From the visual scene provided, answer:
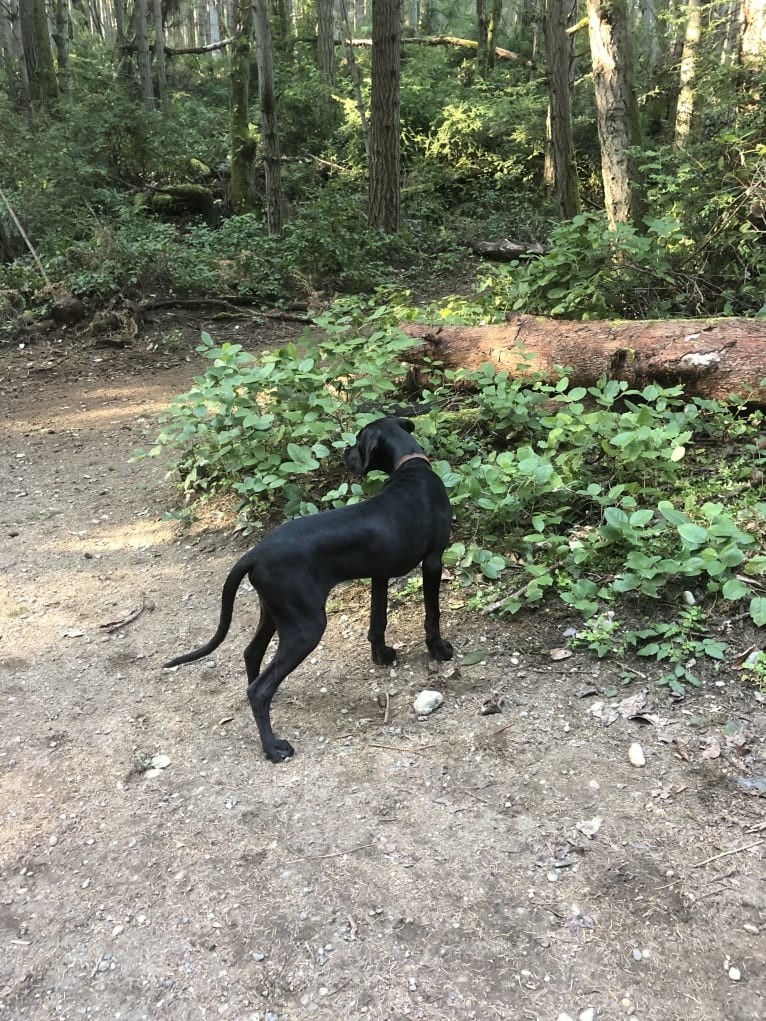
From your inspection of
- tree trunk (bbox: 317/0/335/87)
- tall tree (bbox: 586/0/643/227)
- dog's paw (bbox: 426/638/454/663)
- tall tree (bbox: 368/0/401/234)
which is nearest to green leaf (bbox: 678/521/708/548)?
dog's paw (bbox: 426/638/454/663)

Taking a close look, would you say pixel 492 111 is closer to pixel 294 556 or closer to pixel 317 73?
pixel 317 73

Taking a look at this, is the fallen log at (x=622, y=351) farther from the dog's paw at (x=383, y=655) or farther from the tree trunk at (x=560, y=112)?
the tree trunk at (x=560, y=112)

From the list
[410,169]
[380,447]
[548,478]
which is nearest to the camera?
[380,447]

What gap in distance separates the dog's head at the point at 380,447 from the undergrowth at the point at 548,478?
22.7 inches

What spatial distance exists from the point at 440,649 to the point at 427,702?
37cm

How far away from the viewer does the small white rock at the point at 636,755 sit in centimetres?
293

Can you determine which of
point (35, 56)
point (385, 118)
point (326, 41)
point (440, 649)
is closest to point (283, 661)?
point (440, 649)

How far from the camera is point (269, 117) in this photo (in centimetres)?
1280

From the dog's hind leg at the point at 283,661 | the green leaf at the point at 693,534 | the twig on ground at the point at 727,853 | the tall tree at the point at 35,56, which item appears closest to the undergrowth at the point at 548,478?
the green leaf at the point at 693,534

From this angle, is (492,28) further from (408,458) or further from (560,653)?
(560,653)

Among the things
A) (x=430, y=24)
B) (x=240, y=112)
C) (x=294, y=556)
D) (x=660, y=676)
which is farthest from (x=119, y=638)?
(x=430, y=24)

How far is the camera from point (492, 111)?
17000mm

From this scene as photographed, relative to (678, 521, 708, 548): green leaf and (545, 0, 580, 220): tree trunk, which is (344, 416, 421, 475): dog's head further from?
(545, 0, 580, 220): tree trunk

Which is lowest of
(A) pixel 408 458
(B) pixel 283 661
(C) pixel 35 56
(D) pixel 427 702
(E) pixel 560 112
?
(D) pixel 427 702
